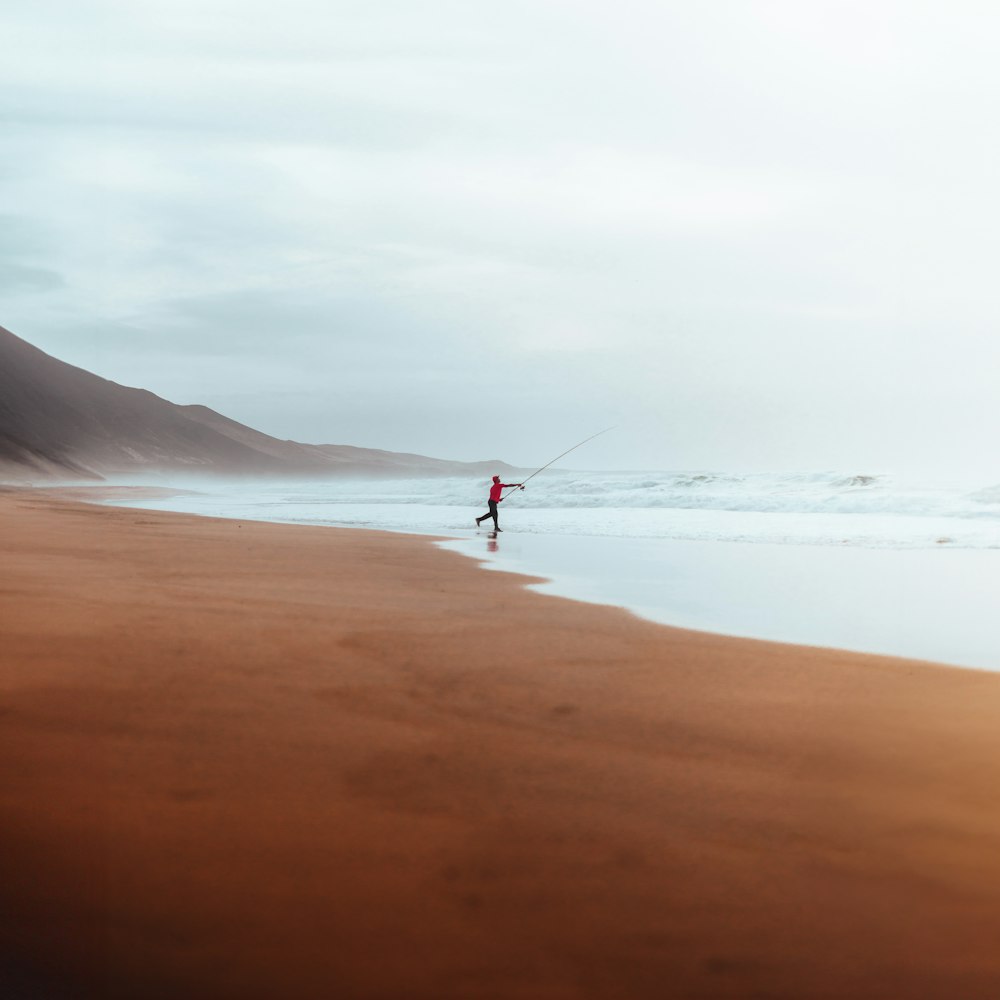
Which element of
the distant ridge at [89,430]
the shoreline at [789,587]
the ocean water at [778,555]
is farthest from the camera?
the distant ridge at [89,430]

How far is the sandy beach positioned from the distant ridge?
339 ft

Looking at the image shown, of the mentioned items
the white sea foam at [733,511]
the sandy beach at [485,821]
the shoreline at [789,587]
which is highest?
the white sea foam at [733,511]

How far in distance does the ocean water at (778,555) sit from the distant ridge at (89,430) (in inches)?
3423

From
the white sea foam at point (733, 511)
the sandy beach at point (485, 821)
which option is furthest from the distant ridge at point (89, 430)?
the sandy beach at point (485, 821)

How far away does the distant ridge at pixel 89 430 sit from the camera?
115 meters

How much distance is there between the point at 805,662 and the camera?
5.61 metres

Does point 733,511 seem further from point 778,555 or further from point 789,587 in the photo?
point 789,587

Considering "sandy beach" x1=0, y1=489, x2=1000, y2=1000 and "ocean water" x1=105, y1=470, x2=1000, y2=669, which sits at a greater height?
"ocean water" x1=105, y1=470, x2=1000, y2=669

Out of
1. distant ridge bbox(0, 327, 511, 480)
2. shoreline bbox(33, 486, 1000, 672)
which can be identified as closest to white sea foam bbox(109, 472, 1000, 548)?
shoreline bbox(33, 486, 1000, 672)

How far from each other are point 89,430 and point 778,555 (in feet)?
508

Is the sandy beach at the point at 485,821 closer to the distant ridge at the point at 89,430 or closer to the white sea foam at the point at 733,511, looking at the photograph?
the white sea foam at the point at 733,511

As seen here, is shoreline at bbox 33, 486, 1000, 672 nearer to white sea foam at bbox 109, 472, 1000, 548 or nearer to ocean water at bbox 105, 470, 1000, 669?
ocean water at bbox 105, 470, 1000, 669

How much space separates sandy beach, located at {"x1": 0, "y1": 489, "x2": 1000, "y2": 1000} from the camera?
219 cm

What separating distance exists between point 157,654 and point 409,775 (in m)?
2.34
